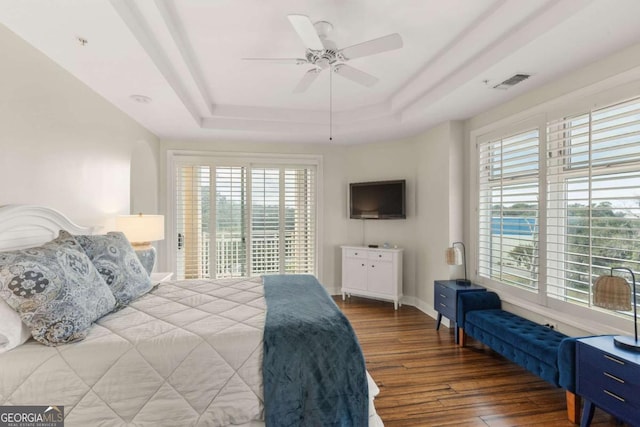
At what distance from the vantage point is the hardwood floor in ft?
6.97

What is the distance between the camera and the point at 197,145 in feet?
15.6

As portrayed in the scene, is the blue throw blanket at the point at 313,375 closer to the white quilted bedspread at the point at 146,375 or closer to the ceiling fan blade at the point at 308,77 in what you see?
the white quilted bedspread at the point at 146,375

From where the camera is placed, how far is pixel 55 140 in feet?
7.88

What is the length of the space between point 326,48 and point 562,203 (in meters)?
2.34

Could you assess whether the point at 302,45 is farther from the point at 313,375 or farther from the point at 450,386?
the point at 450,386

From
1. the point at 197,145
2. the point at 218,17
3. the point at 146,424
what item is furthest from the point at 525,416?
the point at 197,145

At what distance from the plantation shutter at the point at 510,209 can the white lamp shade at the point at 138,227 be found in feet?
12.0

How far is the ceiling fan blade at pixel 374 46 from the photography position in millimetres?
2010

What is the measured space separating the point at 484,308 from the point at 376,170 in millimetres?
2547

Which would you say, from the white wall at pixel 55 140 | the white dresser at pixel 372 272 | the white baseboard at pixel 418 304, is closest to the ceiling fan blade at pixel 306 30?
the white wall at pixel 55 140

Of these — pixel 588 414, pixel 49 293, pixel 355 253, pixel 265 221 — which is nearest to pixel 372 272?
pixel 355 253

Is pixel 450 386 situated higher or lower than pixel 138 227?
lower

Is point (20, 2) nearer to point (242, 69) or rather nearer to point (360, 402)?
point (242, 69)

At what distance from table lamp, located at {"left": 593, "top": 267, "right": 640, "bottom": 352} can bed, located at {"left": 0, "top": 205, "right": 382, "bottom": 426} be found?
60.3 inches
